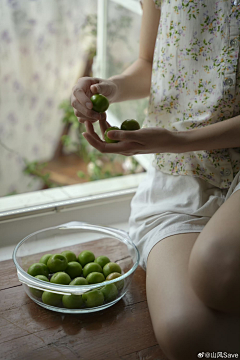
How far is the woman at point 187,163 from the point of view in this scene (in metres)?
0.88

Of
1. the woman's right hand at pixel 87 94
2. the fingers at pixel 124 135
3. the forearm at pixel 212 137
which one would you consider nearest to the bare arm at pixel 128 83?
the woman's right hand at pixel 87 94

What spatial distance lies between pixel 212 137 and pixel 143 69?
1.36 ft

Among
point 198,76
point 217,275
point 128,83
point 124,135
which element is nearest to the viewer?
point 217,275

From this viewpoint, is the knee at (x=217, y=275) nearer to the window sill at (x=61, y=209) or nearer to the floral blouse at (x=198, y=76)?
the floral blouse at (x=198, y=76)

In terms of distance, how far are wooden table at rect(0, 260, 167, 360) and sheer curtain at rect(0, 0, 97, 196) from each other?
809 millimetres

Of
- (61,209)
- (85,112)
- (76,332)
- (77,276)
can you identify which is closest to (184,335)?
(76,332)

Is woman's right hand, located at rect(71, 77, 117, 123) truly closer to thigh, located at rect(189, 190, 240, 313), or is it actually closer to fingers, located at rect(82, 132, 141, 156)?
fingers, located at rect(82, 132, 141, 156)

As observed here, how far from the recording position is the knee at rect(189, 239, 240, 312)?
851 millimetres

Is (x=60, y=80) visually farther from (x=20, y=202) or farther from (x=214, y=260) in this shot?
(x=214, y=260)

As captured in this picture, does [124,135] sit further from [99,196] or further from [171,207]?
[99,196]

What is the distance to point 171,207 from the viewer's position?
1.16 m

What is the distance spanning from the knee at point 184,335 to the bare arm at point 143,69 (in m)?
0.68

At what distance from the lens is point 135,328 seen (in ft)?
3.55

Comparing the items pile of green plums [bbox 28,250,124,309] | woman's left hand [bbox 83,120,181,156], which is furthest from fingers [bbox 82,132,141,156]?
pile of green plums [bbox 28,250,124,309]
